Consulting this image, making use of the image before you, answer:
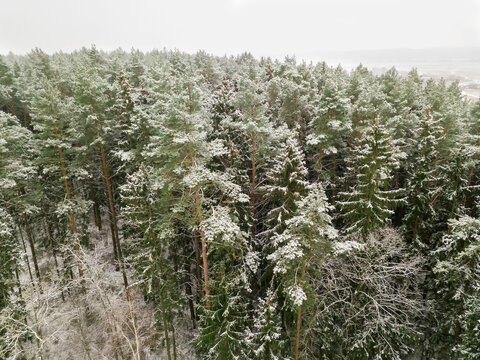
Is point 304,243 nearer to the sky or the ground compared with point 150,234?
nearer to the sky

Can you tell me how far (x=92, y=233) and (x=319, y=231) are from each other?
84.9ft

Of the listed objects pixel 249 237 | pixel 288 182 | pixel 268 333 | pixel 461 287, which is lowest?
pixel 268 333

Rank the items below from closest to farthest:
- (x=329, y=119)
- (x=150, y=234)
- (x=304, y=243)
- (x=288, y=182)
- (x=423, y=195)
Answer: (x=304, y=243), (x=288, y=182), (x=150, y=234), (x=423, y=195), (x=329, y=119)

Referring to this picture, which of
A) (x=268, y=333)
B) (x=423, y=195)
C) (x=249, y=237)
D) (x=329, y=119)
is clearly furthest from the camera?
(x=329, y=119)

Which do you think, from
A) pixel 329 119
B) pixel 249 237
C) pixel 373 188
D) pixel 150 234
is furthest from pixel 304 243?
pixel 329 119

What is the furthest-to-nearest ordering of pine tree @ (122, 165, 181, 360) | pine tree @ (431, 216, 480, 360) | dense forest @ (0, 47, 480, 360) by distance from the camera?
pine tree @ (122, 165, 181, 360) < dense forest @ (0, 47, 480, 360) < pine tree @ (431, 216, 480, 360)

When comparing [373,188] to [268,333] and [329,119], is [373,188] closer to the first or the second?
[329,119]

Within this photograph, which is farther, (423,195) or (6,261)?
(423,195)

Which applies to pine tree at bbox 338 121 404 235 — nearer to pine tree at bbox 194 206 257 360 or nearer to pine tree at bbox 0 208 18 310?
pine tree at bbox 194 206 257 360

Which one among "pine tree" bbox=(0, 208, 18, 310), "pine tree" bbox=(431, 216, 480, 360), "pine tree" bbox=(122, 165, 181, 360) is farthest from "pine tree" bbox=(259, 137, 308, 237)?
"pine tree" bbox=(0, 208, 18, 310)

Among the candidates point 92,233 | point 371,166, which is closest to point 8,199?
point 92,233

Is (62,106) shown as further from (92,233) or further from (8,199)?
(92,233)

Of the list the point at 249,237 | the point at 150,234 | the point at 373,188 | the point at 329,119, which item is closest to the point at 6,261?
the point at 150,234

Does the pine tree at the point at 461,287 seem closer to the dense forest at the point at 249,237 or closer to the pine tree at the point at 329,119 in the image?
the dense forest at the point at 249,237
